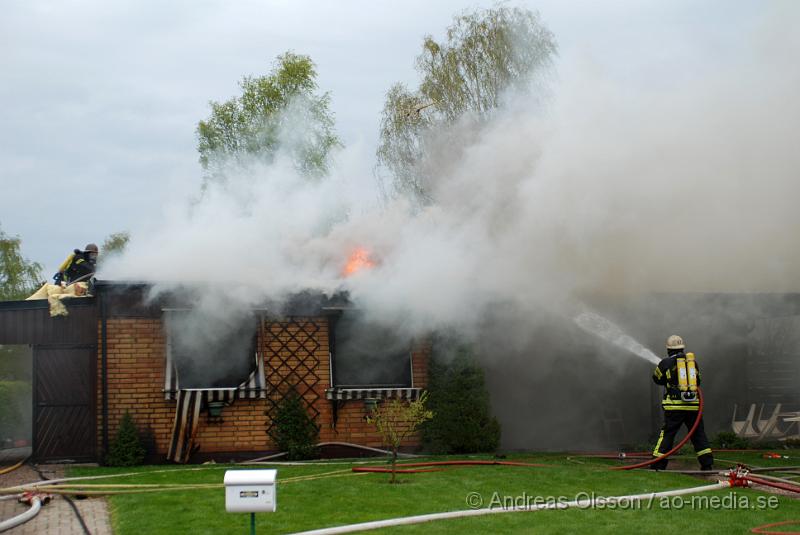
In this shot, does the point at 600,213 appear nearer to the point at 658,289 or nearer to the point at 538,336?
the point at 658,289

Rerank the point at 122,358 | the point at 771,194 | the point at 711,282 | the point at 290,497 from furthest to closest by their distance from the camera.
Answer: the point at 711,282
the point at 771,194
the point at 122,358
the point at 290,497

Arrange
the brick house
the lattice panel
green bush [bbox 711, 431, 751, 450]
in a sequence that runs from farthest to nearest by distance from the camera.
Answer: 1. green bush [bbox 711, 431, 751, 450]
2. the lattice panel
3. the brick house

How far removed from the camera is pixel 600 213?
14.7m

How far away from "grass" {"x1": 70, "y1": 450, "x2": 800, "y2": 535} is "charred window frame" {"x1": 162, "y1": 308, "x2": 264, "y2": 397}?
182 cm

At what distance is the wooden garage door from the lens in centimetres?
1428

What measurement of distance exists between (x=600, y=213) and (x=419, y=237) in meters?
3.22

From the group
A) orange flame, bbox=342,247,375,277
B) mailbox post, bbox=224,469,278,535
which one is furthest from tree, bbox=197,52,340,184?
mailbox post, bbox=224,469,278,535

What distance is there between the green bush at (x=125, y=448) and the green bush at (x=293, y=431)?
2.26 meters

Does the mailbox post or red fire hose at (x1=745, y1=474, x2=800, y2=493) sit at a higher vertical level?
the mailbox post

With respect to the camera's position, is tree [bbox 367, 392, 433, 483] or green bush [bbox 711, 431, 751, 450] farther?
green bush [bbox 711, 431, 751, 450]

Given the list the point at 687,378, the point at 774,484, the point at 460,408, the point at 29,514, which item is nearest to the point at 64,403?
the point at 29,514

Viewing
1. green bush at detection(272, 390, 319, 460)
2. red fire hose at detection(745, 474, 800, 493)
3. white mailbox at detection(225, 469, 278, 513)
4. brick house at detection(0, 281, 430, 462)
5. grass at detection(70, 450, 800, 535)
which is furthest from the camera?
green bush at detection(272, 390, 319, 460)

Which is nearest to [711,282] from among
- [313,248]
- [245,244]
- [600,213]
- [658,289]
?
[658,289]

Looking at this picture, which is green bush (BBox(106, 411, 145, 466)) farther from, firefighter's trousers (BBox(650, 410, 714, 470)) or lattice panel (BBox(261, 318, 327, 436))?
firefighter's trousers (BBox(650, 410, 714, 470))
